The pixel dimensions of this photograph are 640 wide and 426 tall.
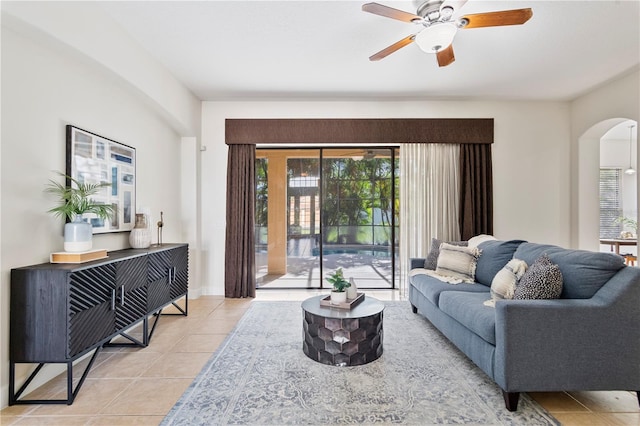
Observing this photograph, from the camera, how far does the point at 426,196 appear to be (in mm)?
4832

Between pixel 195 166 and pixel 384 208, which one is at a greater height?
pixel 195 166

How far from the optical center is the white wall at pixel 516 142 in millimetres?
4812

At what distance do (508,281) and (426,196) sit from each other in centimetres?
245

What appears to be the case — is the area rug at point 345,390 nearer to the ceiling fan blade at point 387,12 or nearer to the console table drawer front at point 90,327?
the console table drawer front at point 90,327

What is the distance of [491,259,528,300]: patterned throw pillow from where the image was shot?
8.07 ft

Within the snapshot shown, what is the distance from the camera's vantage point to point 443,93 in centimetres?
452

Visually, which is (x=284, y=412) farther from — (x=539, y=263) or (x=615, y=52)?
(x=615, y=52)

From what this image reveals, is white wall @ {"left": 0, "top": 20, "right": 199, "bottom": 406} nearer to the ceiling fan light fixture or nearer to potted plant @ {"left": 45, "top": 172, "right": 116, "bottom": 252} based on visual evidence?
potted plant @ {"left": 45, "top": 172, "right": 116, "bottom": 252}

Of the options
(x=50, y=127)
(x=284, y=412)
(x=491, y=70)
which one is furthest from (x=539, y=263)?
(x=50, y=127)

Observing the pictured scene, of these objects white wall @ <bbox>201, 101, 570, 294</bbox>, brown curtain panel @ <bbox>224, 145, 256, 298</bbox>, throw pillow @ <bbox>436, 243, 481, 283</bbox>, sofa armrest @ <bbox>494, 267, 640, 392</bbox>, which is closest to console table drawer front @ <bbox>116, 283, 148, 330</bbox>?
brown curtain panel @ <bbox>224, 145, 256, 298</bbox>

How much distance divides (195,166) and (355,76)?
2558mm

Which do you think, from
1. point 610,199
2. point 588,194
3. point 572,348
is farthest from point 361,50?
point 610,199

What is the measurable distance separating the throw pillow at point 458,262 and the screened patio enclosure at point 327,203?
149cm

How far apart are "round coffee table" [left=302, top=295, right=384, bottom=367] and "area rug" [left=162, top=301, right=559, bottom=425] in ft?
0.22
